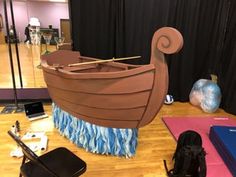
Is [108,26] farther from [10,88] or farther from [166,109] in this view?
[10,88]

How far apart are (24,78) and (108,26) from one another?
164 centimetres

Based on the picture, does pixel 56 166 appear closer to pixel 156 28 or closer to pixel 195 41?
pixel 156 28

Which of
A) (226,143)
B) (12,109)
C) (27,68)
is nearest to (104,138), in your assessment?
(226,143)

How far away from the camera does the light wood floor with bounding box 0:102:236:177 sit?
1973mm

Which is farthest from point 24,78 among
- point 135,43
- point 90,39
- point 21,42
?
point 135,43

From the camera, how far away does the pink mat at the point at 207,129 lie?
200cm

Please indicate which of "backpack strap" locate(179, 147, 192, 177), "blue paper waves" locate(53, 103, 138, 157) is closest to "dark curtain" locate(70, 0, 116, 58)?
"blue paper waves" locate(53, 103, 138, 157)

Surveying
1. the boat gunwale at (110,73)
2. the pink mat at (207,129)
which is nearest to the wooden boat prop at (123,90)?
the boat gunwale at (110,73)

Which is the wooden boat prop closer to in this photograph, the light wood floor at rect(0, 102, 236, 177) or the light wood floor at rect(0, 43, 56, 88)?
the light wood floor at rect(0, 102, 236, 177)

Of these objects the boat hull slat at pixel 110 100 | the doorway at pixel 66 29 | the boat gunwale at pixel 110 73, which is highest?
the doorway at pixel 66 29

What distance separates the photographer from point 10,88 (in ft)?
11.0

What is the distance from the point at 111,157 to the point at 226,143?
1.19 meters

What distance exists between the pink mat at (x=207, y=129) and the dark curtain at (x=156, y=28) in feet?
1.83

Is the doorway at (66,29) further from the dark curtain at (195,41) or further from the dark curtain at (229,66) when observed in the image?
the dark curtain at (229,66)
